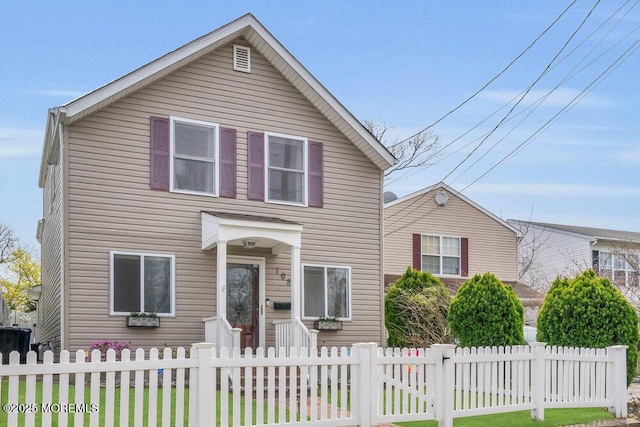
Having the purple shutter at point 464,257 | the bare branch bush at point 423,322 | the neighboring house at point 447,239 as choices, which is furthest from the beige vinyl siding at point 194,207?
the purple shutter at point 464,257

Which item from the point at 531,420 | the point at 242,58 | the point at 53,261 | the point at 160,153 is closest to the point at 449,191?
the point at 242,58

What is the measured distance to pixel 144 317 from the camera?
15039 millimetres

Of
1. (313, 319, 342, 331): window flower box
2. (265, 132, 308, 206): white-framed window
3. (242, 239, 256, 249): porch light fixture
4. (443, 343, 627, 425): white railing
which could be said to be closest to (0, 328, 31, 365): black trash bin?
(242, 239, 256, 249): porch light fixture

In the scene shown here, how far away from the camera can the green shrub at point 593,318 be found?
14.0 m

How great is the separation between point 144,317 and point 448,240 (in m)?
14.3

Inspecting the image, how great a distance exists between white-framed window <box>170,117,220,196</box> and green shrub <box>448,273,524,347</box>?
5.58 m

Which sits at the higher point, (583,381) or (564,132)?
(564,132)

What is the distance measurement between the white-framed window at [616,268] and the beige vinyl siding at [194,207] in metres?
17.9

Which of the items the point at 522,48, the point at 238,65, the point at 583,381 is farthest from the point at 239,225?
the point at 522,48

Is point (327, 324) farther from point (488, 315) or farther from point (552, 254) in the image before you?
point (552, 254)

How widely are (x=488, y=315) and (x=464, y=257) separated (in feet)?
37.5

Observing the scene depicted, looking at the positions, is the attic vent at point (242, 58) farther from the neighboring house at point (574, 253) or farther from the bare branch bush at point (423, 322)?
the neighboring house at point (574, 253)

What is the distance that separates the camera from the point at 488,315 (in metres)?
15.8

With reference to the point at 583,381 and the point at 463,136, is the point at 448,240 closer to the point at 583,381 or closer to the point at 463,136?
the point at 463,136
